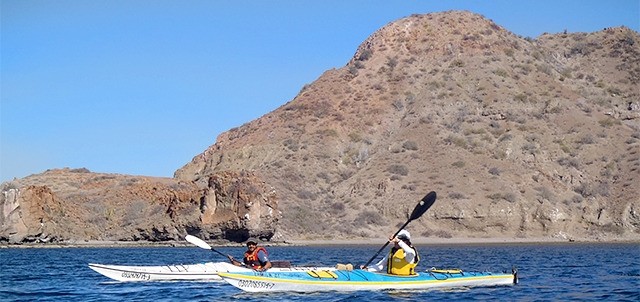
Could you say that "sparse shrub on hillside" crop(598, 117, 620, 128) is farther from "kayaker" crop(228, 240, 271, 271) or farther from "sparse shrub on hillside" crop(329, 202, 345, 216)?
"kayaker" crop(228, 240, 271, 271)

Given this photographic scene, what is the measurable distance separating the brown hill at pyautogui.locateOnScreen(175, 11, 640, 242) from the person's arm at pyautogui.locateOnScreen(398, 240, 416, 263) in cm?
5008

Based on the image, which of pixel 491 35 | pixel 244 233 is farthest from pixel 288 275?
pixel 491 35

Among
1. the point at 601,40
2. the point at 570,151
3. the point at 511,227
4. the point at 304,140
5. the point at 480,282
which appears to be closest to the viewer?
the point at 480,282

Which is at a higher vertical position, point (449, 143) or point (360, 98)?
point (360, 98)

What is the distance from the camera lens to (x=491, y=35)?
114 metres

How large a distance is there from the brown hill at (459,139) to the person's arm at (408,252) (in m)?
50.1

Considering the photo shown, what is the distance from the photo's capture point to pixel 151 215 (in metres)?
71.0

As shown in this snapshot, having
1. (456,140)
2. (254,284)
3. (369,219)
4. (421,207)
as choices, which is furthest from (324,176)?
(254,284)

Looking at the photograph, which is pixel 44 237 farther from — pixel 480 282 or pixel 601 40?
pixel 601 40

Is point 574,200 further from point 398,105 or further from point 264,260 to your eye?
point 264,260

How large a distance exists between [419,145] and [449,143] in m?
3.24

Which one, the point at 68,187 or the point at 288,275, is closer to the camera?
the point at 288,275

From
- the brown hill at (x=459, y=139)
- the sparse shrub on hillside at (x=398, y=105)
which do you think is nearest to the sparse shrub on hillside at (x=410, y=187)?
the brown hill at (x=459, y=139)

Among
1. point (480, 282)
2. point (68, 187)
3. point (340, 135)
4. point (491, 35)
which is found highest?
point (491, 35)
